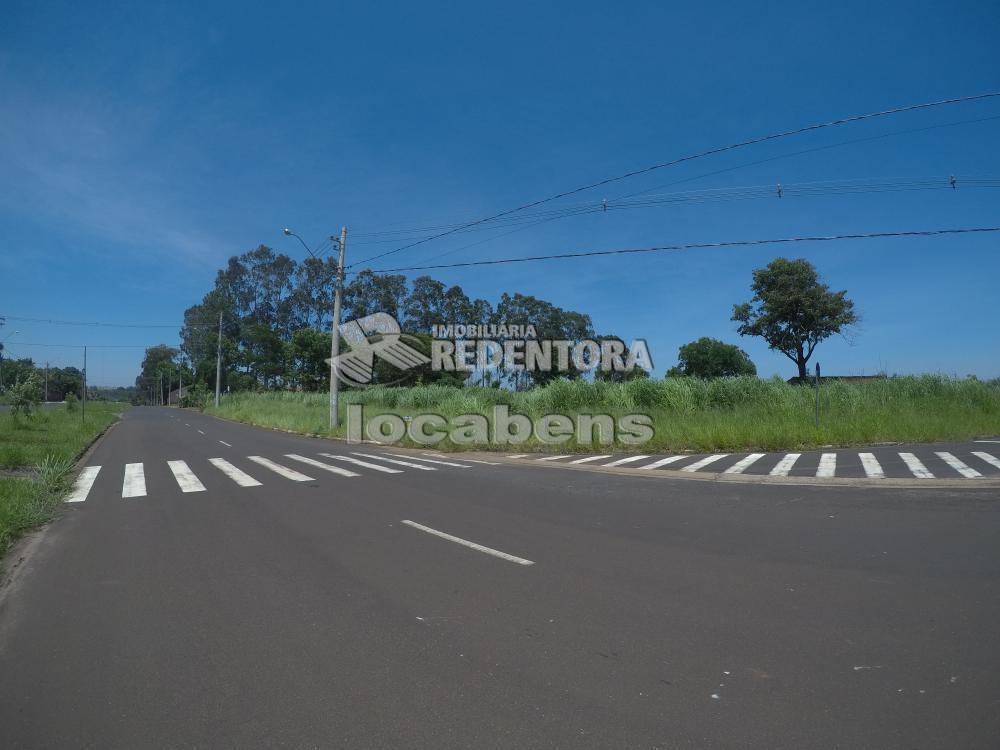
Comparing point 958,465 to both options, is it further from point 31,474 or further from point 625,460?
point 31,474

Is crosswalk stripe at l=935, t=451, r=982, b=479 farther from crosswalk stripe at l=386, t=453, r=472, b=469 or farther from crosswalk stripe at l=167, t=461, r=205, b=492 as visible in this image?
crosswalk stripe at l=167, t=461, r=205, b=492

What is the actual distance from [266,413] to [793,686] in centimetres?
3850

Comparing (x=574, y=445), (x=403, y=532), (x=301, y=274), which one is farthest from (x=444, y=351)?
(x=403, y=532)

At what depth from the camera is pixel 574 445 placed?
1656cm

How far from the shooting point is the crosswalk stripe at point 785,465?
35.1ft

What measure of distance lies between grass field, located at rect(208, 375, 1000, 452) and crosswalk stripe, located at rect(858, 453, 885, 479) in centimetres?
247

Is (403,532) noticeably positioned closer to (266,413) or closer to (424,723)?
(424,723)

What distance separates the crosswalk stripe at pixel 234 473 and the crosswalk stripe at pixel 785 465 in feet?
34.4

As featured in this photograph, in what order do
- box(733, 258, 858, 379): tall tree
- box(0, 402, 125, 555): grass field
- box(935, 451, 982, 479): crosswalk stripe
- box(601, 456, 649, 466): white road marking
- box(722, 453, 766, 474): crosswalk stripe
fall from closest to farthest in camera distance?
1. box(0, 402, 125, 555): grass field
2. box(935, 451, 982, 479): crosswalk stripe
3. box(722, 453, 766, 474): crosswalk stripe
4. box(601, 456, 649, 466): white road marking
5. box(733, 258, 858, 379): tall tree

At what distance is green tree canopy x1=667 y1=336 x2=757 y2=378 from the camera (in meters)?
74.1

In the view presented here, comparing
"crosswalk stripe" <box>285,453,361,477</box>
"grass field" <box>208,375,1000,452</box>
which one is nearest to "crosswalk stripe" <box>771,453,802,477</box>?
"grass field" <box>208,375,1000,452</box>

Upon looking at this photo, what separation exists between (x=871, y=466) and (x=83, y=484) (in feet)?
54.9

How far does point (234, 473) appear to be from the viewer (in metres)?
12.4

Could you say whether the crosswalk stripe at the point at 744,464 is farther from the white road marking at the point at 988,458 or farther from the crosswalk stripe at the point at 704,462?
the white road marking at the point at 988,458
